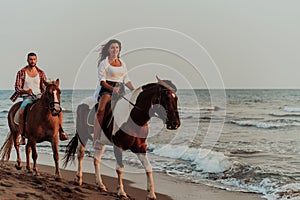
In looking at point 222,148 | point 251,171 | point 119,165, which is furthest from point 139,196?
point 222,148

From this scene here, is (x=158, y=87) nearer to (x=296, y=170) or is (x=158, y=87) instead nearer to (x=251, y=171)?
(x=251, y=171)

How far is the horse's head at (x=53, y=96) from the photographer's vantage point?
6.91 meters

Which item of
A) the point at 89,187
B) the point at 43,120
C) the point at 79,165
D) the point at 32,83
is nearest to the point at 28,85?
the point at 32,83

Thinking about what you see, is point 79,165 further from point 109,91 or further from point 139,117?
point 139,117

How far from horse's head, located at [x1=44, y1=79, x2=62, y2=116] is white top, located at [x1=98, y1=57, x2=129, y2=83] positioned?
28.7 inches

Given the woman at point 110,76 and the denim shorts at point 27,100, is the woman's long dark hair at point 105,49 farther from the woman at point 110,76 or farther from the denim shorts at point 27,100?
the denim shorts at point 27,100

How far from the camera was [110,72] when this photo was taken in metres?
6.80

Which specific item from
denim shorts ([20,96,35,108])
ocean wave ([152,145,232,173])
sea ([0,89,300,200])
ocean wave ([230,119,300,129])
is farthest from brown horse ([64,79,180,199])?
ocean wave ([230,119,300,129])

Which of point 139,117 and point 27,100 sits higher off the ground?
point 27,100

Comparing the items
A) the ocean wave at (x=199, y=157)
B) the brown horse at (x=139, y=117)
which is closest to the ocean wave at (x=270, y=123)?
the ocean wave at (x=199, y=157)

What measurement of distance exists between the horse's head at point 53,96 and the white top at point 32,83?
1.08m

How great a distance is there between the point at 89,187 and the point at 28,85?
2.10m

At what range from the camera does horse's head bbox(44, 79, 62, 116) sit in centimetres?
691

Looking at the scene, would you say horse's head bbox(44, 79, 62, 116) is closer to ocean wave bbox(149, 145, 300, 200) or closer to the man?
the man
